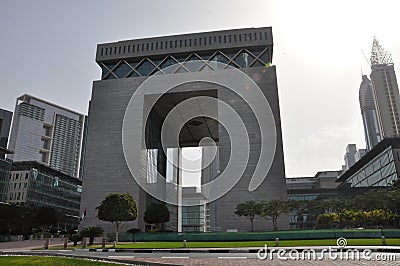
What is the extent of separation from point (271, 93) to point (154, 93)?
16.1 metres

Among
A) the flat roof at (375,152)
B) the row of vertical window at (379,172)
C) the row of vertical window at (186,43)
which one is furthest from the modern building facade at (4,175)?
the row of vertical window at (379,172)

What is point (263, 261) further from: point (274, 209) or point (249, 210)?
point (249, 210)

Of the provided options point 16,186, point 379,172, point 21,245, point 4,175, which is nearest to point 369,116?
point 379,172

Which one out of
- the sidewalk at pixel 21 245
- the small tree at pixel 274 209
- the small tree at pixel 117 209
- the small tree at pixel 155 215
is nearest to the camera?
the sidewalk at pixel 21 245

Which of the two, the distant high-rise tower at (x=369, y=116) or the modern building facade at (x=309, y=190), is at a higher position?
the distant high-rise tower at (x=369, y=116)

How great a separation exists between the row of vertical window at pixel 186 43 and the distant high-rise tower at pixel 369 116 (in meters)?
127

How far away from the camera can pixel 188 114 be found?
5312 centimetres

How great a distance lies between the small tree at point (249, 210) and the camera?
35.5 meters

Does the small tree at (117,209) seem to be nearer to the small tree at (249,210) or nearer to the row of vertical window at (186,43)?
the small tree at (249,210)

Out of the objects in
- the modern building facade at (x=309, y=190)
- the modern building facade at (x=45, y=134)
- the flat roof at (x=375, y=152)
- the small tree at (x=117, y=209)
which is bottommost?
the small tree at (x=117, y=209)

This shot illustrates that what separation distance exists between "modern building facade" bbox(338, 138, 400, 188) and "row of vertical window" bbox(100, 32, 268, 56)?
30.4 m

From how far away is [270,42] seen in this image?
47.7 m

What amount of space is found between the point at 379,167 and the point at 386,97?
83617mm

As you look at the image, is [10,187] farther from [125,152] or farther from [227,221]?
[227,221]
